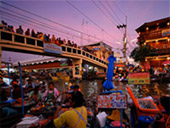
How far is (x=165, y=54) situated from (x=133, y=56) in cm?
783

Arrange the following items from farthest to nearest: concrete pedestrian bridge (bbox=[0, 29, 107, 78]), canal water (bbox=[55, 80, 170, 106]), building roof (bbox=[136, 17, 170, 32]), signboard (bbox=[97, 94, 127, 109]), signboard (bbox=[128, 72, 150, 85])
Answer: building roof (bbox=[136, 17, 170, 32]) → concrete pedestrian bridge (bbox=[0, 29, 107, 78]) → canal water (bbox=[55, 80, 170, 106]) → signboard (bbox=[128, 72, 150, 85]) → signboard (bbox=[97, 94, 127, 109])

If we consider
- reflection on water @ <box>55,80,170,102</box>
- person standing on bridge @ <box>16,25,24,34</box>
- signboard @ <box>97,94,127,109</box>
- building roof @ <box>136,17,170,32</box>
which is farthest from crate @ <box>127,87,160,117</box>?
building roof @ <box>136,17,170,32</box>

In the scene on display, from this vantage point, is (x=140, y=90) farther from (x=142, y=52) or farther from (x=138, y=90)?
(x=142, y=52)

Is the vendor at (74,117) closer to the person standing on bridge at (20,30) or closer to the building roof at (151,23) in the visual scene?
the person standing on bridge at (20,30)

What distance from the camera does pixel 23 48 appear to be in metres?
14.7

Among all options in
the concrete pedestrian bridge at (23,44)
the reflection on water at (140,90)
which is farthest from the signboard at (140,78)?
the concrete pedestrian bridge at (23,44)

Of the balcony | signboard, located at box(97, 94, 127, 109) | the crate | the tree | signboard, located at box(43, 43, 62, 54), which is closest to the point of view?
signboard, located at box(97, 94, 127, 109)

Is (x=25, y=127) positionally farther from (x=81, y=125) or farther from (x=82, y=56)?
(x=82, y=56)

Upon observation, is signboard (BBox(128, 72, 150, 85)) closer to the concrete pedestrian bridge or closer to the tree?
the concrete pedestrian bridge

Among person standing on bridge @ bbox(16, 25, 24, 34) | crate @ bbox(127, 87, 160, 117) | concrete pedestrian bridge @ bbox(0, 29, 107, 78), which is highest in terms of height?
person standing on bridge @ bbox(16, 25, 24, 34)

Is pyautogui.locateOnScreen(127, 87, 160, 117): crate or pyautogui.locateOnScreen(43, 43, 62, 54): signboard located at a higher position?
pyautogui.locateOnScreen(43, 43, 62, 54): signboard

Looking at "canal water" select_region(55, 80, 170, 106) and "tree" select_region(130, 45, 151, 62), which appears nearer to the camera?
"canal water" select_region(55, 80, 170, 106)

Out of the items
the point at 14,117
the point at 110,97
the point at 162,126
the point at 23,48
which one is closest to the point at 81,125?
the point at 110,97

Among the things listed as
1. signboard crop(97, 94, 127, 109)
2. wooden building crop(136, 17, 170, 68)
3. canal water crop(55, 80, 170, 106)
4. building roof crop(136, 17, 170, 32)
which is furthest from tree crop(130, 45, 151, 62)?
signboard crop(97, 94, 127, 109)
